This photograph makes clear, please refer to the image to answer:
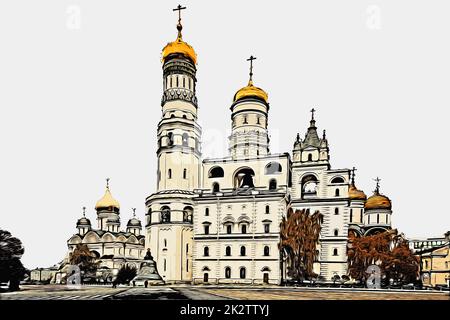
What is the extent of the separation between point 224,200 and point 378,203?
19542mm

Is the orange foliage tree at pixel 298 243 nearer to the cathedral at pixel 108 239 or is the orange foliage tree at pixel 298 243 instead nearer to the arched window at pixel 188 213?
the arched window at pixel 188 213

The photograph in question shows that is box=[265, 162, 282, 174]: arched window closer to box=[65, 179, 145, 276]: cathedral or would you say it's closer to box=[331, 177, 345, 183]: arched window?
box=[331, 177, 345, 183]: arched window

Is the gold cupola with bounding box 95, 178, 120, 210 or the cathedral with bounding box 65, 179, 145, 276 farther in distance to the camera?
the gold cupola with bounding box 95, 178, 120, 210

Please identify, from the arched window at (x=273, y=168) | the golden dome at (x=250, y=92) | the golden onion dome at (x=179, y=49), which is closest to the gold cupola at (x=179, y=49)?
the golden onion dome at (x=179, y=49)

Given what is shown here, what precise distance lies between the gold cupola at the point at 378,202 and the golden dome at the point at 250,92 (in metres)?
15.8

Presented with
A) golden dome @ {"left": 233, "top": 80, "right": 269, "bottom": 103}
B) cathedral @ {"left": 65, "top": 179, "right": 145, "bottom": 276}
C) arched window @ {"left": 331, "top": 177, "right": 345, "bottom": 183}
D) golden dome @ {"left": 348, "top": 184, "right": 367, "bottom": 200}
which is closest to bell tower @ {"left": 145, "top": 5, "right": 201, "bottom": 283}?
golden dome @ {"left": 233, "top": 80, "right": 269, "bottom": 103}

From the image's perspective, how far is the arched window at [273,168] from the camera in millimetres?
39594

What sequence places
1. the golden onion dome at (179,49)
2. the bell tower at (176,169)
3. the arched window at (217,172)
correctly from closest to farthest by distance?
the bell tower at (176,169) < the golden onion dome at (179,49) < the arched window at (217,172)

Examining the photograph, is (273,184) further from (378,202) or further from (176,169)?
(378,202)

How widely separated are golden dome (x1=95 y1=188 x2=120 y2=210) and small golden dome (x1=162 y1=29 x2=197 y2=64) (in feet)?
73.1

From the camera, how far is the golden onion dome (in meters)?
40.2
